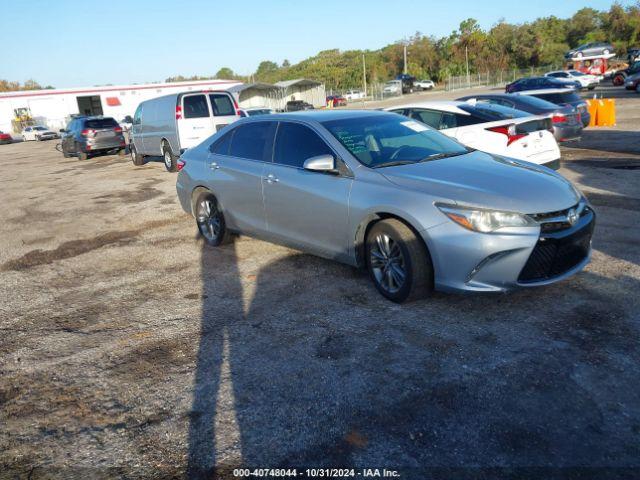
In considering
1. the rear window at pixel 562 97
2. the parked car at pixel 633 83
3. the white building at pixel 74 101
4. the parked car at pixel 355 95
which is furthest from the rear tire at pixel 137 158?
the parked car at pixel 355 95

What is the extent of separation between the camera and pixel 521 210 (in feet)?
13.0

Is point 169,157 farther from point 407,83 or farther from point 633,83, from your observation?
point 407,83

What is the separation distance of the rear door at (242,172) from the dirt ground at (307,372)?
50 cm

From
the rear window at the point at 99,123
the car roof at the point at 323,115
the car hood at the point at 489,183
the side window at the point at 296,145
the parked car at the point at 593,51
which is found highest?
the parked car at the point at 593,51

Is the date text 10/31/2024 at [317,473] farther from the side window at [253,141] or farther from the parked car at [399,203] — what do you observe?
the side window at [253,141]

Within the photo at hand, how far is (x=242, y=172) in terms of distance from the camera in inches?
230

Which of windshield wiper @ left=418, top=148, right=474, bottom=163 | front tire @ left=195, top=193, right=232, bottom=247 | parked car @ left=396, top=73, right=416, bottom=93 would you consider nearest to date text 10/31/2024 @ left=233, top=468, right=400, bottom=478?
windshield wiper @ left=418, top=148, right=474, bottom=163

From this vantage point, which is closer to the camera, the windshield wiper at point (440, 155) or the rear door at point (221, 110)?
the windshield wiper at point (440, 155)

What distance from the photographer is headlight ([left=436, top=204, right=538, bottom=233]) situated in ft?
12.9

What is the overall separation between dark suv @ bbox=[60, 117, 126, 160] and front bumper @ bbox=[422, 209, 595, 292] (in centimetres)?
1894

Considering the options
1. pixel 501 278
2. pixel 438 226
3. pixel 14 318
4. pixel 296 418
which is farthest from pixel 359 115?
pixel 14 318

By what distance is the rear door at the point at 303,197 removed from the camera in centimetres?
481

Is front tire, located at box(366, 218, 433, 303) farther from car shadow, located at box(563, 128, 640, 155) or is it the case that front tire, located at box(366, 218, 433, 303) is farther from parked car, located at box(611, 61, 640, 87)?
parked car, located at box(611, 61, 640, 87)

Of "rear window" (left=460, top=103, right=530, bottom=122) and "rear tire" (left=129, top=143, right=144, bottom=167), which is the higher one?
"rear window" (left=460, top=103, right=530, bottom=122)
